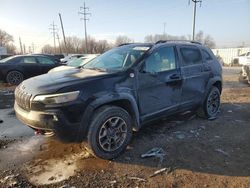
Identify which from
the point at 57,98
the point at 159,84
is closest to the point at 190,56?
the point at 159,84

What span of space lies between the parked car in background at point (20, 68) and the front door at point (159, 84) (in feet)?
32.5

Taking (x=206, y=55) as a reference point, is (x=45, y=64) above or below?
below

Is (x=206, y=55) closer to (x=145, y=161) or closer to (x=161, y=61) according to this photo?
(x=161, y=61)

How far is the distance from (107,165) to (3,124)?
3.44 m

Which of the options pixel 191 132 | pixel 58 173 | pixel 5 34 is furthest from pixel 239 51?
pixel 5 34

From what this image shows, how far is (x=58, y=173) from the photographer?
12.1 feet

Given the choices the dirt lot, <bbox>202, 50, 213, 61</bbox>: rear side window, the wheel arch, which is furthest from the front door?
<bbox>202, 50, 213, 61</bbox>: rear side window

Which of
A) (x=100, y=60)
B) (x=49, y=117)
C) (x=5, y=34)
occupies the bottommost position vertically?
(x=49, y=117)

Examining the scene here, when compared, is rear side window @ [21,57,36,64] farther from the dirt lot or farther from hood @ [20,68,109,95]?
hood @ [20,68,109,95]

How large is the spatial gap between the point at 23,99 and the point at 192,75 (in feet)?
10.9

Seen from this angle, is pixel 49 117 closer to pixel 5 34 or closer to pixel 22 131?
pixel 22 131

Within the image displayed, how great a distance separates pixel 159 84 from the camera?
15.1ft

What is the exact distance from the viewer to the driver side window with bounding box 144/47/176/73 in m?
4.53

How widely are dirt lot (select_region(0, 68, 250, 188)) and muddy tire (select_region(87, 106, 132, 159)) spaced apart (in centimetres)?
16
